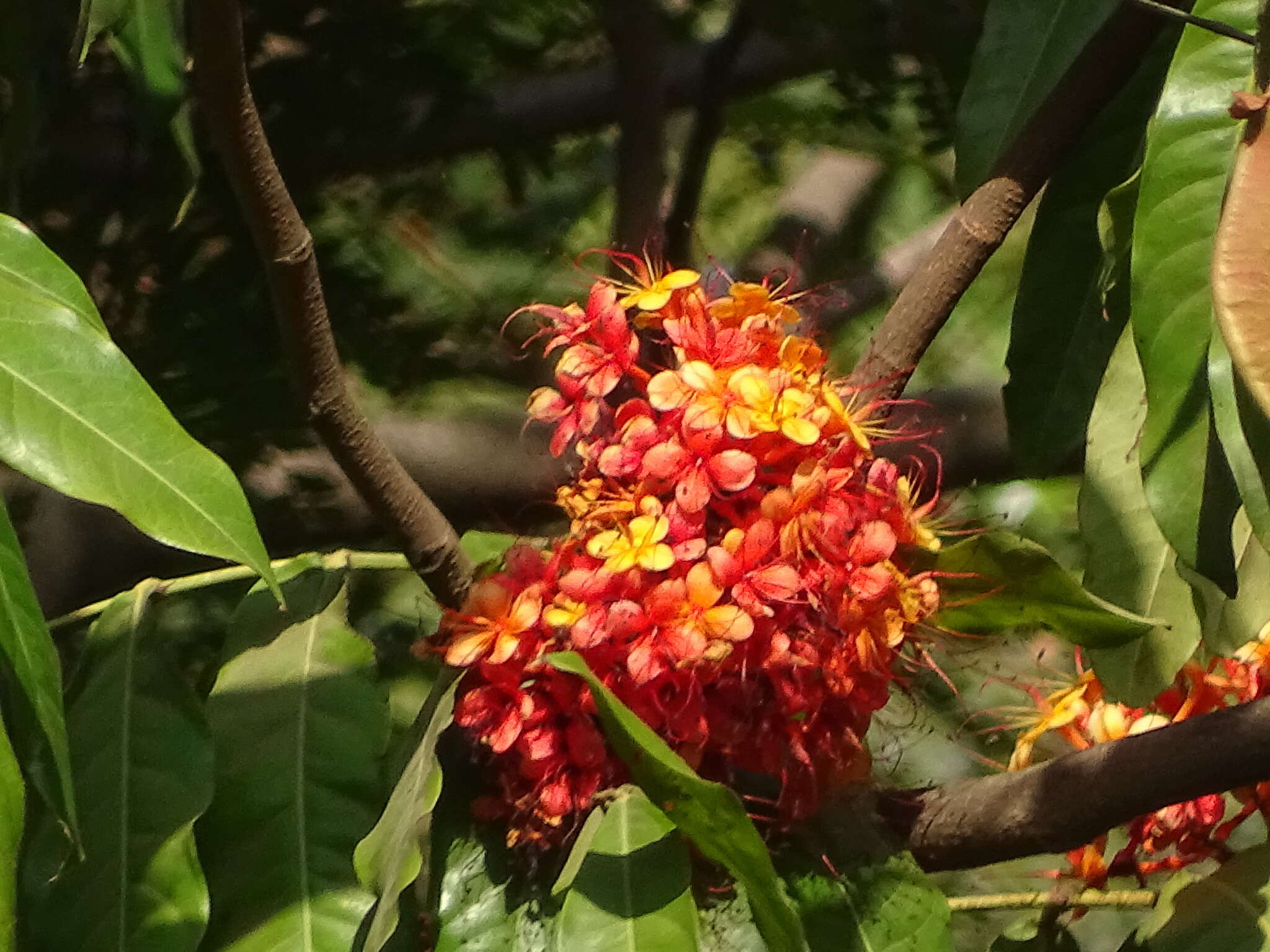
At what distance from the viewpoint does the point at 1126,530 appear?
22.2 inches

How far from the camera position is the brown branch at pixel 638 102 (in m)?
1.11

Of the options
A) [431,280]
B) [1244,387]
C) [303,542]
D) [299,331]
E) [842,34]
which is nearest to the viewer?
[1244,387]

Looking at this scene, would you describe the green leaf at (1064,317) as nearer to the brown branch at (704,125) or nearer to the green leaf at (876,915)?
the green leaf at (876,915)

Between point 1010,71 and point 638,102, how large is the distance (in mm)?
606

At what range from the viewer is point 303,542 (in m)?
1.12

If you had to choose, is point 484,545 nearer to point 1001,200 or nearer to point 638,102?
point 1001,200

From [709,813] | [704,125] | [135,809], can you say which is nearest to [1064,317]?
[709,813]

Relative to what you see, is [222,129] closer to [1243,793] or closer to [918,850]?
[918,850]

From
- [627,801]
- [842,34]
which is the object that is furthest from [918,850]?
[842,34]

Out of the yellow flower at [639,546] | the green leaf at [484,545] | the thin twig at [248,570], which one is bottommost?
the thin twig at [248,570]

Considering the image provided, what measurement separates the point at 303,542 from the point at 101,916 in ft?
2.16

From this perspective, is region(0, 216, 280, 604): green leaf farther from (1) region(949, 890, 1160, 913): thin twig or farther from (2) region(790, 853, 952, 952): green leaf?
(1) region(949, 890, 1160, 913): thin twig

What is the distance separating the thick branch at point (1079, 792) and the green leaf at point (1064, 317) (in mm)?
201

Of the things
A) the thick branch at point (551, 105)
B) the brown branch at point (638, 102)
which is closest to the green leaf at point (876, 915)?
the brown branch at point (638, 102)
